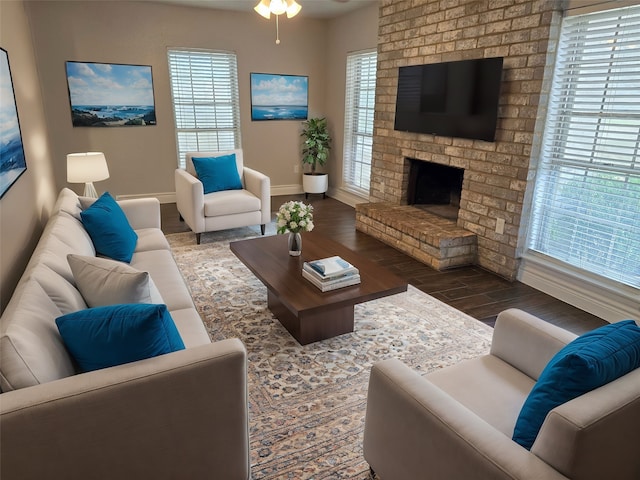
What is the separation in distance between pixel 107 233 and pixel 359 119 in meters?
4.12

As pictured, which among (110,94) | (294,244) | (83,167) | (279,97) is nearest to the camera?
(294,244)

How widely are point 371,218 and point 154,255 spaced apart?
2522 mm

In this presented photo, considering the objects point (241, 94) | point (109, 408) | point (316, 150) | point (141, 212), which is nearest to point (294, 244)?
point (141, 212)

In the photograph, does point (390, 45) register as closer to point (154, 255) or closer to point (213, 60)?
point (213, 60)

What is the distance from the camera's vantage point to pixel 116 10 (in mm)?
5125

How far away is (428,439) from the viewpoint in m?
1.28

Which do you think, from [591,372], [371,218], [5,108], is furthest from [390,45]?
[591,372]

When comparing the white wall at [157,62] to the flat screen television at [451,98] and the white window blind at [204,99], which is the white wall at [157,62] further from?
the flat screen television at [451,98]

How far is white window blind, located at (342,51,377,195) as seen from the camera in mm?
5648

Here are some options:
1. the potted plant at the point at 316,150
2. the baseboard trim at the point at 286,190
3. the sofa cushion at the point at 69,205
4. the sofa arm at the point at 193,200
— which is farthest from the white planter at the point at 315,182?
the sofa cushion at the point at 69,205

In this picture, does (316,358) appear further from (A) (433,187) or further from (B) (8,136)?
(A) (433,187)

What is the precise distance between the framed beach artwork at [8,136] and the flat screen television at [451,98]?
3.44m

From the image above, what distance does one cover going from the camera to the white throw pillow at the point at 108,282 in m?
1.63

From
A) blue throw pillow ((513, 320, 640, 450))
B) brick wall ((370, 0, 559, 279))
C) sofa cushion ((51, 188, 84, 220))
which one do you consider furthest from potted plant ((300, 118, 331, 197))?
blue throw pillow ((513, 320, 640, 450))
